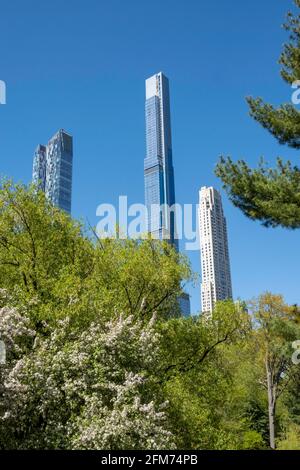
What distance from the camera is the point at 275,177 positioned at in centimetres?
1875

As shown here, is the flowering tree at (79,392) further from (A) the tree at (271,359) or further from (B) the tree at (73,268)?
(A) the tree at (271,359)

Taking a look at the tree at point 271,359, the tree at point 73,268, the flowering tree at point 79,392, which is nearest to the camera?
the flowering tree at point 79,392

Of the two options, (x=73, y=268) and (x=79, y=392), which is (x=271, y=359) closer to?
(x=73, y=268)

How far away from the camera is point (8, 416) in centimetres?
1310

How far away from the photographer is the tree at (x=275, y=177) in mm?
17906

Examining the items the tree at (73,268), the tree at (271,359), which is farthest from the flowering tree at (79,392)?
the tree at (271,359)

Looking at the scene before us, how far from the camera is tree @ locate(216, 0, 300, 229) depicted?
17.9 m

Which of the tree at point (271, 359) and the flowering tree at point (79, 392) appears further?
the tree at point (271, 359)

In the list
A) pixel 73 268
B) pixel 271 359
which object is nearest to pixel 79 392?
pixel 73 268

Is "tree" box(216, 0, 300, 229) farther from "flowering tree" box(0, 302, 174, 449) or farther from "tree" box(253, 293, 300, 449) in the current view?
"tree" box(253, 293, 300, 449)

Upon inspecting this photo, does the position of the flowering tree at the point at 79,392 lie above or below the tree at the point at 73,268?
below

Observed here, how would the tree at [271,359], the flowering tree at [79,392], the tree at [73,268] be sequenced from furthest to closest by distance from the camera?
the tree at [271,359] → the tree at [73,268] → the flowering tree at [79,392]

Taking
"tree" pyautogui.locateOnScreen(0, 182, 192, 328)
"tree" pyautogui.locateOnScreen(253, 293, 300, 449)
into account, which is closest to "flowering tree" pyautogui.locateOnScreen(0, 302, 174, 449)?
"tree" pyautogui.locateOnScreen(0, 182, 192, 328)

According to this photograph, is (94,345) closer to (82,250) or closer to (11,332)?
(11,332)
